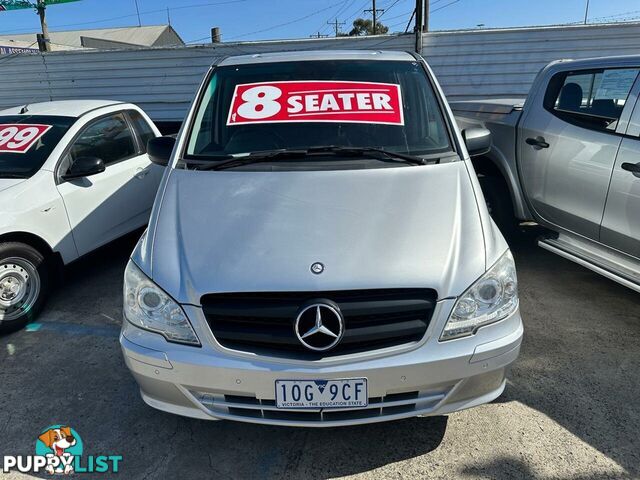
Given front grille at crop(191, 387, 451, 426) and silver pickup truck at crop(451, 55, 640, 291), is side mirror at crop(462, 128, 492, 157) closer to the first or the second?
silver pickup truck at crop(451, 55, 640, 291)

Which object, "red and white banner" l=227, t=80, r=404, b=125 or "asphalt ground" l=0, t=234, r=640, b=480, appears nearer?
"asphalt ground" l=0, t=234, r=640, b=480

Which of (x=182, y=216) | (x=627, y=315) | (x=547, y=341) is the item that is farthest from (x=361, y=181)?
(x=627, y=315)

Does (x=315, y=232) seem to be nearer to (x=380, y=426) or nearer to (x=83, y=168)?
(x=380, y=426)

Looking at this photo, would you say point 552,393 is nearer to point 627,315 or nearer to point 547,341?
point 547,341

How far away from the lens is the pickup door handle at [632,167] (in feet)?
10.6

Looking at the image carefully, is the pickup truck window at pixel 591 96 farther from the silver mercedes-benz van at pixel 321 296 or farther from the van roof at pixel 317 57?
the silver mercedes-benz van at pixel 321 296

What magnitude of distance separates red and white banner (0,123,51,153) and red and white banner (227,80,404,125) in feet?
6.94

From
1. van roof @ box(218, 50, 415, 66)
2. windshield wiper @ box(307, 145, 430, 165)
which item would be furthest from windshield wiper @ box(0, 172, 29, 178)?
windshield wiper @ box(307, 145, 430, 165)

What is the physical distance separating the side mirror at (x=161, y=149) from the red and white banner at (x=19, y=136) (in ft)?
5.09

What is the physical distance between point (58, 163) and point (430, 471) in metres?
3.65

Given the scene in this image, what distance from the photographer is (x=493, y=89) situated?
8.88 metres

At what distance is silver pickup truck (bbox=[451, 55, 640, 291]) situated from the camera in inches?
133

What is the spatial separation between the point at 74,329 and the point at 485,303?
10.0 feet

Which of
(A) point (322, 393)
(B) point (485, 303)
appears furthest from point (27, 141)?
(B) point (485, 303)
